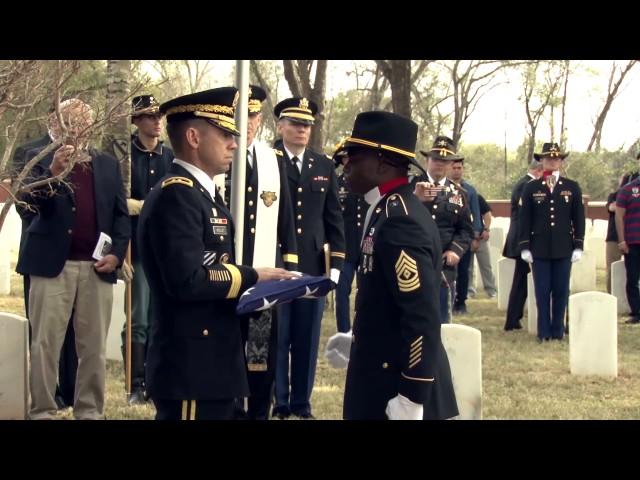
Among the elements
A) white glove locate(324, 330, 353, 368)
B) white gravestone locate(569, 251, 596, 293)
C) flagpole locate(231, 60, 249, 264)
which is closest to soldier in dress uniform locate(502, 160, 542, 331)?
white gravestone locate(569, 251, 596, 293)

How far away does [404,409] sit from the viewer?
4.44 m

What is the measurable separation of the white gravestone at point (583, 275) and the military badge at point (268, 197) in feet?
39.4

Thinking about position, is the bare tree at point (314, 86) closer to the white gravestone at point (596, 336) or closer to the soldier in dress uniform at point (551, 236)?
the soldier in dress uniform at point (551, 236)

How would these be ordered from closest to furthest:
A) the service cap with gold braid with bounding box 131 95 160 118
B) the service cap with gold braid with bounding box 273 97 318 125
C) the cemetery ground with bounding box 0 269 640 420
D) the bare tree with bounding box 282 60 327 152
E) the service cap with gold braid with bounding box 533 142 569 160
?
1. the service cap with gold braid with bounding box 273 97 318 125
2. the service cap with gold braid with bounding box 131 95 160 118
3. the cemetery ground with bounding box 0 269 640 420
4. the service cap with gold braid with bounding box 533 142 569 160
5. the bare tree with bounding box 282 60 327 152

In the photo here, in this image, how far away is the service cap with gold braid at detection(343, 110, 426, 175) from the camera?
468 cm

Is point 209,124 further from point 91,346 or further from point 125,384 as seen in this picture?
point 125,384

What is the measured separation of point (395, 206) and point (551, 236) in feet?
28.8

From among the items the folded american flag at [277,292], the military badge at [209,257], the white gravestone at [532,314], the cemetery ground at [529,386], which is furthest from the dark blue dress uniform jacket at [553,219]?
the military badge at [209,257]

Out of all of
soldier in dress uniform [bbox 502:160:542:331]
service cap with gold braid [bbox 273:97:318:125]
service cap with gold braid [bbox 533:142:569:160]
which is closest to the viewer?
service cap with gold braid [bbox 273:97:318:125]

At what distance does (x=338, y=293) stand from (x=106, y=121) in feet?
22.2

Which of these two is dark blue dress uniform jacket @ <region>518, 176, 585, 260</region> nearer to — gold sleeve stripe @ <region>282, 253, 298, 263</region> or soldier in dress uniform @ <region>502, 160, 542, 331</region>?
soldier in dress uniform @ <region>502, 160, 542, 331</region>

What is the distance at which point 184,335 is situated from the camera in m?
4.75

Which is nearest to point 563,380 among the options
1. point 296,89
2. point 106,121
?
point 106,121

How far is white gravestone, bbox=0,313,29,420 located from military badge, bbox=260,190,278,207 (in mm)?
1964
